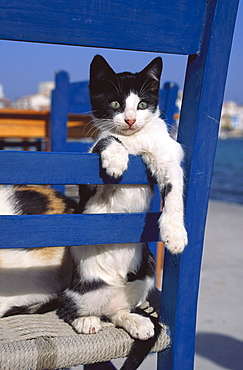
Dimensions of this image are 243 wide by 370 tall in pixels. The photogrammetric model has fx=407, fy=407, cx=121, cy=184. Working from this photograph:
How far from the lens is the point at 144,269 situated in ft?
3.75

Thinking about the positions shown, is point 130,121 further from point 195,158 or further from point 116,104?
point 195,158

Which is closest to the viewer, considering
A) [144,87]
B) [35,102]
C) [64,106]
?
[144,87]

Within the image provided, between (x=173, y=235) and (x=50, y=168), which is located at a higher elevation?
(x=50, y=168)

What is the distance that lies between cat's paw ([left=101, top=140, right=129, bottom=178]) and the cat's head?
351mm

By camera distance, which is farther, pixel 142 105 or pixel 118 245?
pixel 142 105

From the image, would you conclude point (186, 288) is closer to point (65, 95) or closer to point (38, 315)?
point (38, 315)

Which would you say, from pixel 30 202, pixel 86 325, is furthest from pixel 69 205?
pixel 86 325

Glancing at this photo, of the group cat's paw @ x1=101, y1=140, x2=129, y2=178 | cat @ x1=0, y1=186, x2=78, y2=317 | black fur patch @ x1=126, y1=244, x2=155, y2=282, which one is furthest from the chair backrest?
cat's paw @ x1=101, y1=140, x2=129, y2=178

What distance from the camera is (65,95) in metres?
2.33

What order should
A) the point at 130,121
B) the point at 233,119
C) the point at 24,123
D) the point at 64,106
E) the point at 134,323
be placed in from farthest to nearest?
1. the point at 233,119
2. the point at 24,123
3. the point at 64,106
4. the point at 130,121
5. the point at 134,323

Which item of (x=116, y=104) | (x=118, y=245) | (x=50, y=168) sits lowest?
(x=118, y=245)

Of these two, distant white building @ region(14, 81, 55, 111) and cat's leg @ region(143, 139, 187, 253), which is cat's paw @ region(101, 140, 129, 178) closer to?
cat's leg @ region(143, 139, 187, 253)

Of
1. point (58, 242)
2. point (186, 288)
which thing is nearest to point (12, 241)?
point (58, 242)

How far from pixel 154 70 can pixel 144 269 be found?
0.62m
